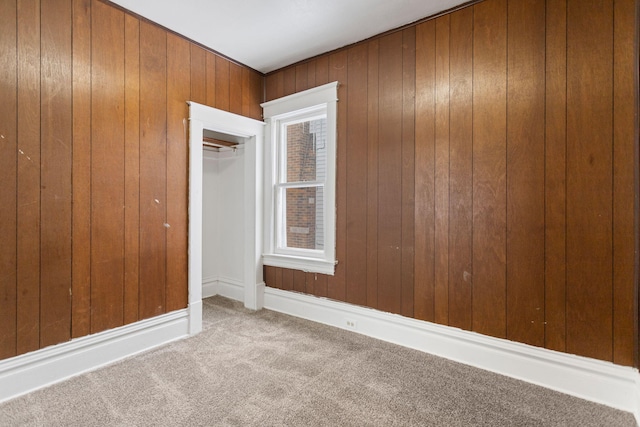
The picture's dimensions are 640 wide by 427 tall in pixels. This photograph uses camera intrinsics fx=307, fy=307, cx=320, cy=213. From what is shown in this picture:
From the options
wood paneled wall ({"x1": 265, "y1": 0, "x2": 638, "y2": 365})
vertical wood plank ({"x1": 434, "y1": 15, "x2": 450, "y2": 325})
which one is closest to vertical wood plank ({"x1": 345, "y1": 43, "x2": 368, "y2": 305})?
wood paneled wall ({"x1": 265, "y1": 0, "x2": 638, "y2": 365})

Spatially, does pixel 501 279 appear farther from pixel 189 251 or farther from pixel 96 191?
pixel 96 191

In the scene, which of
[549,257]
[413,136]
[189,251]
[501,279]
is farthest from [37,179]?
[549,257]

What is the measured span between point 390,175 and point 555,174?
3.83 ft

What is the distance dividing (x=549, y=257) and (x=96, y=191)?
3.26 metres

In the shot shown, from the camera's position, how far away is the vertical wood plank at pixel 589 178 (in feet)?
6.17

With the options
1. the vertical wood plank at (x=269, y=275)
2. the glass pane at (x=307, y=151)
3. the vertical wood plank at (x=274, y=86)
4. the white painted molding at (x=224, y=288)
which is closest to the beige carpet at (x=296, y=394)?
the vertical wood plank at (x=269, y=275)

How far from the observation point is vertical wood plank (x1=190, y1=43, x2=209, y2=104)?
293 centimetres

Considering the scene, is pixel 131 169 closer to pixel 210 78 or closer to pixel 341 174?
pixel 210 78

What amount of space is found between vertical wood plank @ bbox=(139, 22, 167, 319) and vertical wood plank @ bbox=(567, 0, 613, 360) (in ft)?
10.1

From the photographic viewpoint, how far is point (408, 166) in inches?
104

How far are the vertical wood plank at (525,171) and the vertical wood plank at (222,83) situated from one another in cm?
255

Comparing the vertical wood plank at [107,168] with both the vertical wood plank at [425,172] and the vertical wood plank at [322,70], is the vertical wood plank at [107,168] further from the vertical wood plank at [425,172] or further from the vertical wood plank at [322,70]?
the vertical wood plank at [425,172]

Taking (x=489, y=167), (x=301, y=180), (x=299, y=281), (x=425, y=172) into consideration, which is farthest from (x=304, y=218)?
(x=489, y=167)

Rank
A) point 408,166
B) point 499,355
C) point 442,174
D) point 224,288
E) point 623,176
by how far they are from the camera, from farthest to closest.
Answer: point 224,288 < point 408,166 < point 442,174 < point 499,355 < point 623,176
